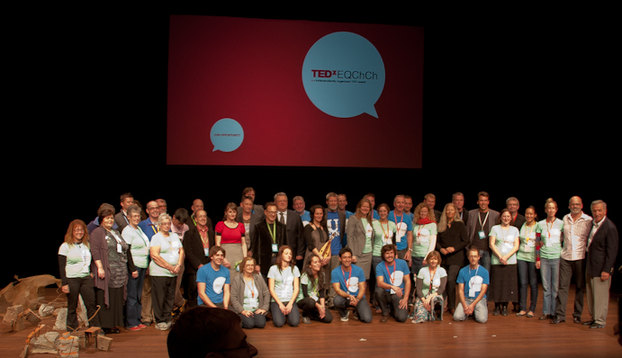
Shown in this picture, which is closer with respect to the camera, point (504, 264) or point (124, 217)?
point (124, 217)

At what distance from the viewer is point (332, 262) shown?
6.33 m

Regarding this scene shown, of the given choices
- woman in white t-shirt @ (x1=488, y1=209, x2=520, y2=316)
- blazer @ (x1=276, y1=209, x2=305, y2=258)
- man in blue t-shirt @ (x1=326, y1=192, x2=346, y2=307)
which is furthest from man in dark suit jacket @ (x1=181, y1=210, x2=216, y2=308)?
woman in white t-shirt @ (x1=488, y1=209, x2=520, y2=316)

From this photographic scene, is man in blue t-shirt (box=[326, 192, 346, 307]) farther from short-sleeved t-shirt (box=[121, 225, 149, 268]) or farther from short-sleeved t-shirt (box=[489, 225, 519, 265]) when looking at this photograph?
short-sleeved t-shirt (box=[121, 225, 149, 268])

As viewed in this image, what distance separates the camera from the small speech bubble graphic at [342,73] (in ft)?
24.1

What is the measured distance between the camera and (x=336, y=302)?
5.87 m

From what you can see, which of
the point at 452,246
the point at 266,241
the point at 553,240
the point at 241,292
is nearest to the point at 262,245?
the point at 266,241

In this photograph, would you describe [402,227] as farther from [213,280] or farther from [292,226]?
[213,280]

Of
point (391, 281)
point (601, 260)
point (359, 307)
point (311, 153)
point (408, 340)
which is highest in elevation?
point (311, 153)

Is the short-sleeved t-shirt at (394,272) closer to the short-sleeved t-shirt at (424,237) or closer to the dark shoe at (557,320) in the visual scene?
the short-sleeved t-shirt at (424,237)

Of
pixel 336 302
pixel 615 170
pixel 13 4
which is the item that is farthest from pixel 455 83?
pixel 13 4

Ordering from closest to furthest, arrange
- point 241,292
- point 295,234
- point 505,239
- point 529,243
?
point 241,292 < point 529,243 < point 505,239 < point 295,234

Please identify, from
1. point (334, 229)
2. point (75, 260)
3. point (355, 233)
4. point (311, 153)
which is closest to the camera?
point (75, 260)

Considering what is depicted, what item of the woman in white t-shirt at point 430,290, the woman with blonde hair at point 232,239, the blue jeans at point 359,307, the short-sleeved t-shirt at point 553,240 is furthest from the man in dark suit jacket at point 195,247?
the short-sleeved t-shirt at point 553,240

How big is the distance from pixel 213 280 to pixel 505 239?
10.3 feet
